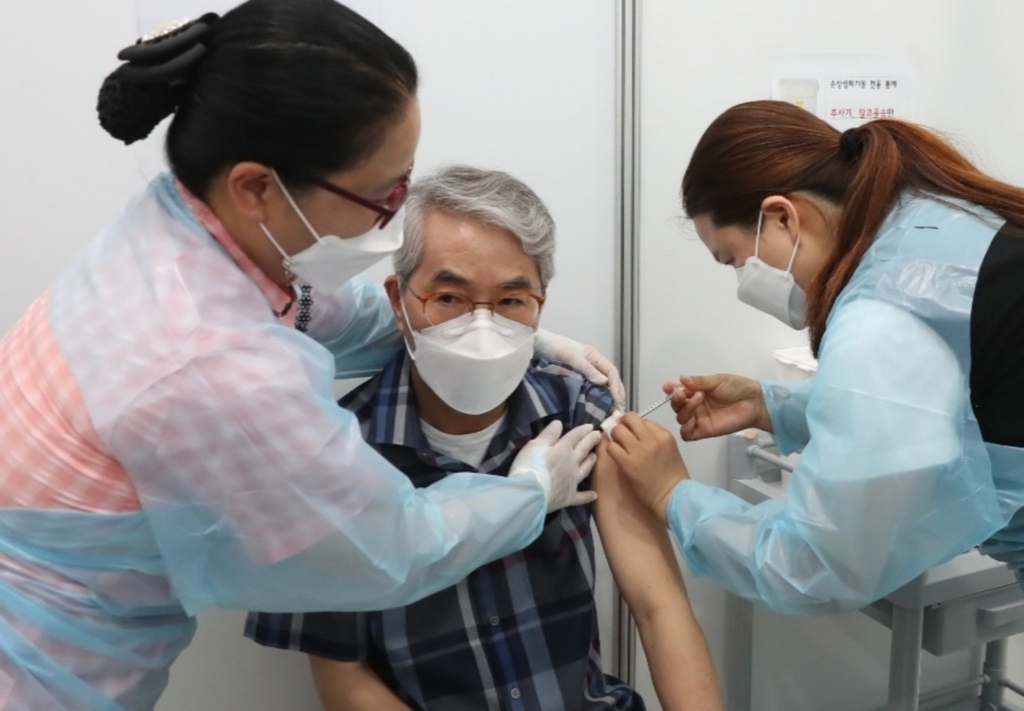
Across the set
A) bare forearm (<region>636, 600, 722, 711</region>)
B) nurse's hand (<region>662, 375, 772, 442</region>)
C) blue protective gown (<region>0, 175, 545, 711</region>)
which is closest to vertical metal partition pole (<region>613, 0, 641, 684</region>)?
nurse's hand (<region>662, 375, 772, 442</region>)

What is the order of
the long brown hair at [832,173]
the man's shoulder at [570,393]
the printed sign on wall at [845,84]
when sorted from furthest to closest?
the printed sign on wall at [845,84], the man's shoulder at [570,393], the long brown hair at [832,173]

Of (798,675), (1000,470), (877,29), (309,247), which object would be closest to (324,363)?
(309,247)

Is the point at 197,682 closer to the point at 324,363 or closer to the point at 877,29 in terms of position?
the point at 324,363

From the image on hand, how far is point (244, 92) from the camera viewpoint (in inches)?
33.5

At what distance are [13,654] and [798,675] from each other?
6.18 feet

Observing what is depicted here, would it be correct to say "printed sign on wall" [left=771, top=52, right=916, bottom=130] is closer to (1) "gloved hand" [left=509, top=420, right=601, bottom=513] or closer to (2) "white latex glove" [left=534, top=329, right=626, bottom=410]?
(2) "white latex glove" [left=534, top=329, right=626, bottom=410]

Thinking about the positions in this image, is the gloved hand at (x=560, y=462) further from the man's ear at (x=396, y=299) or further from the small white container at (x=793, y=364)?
the small white container at (x=793, y=364)

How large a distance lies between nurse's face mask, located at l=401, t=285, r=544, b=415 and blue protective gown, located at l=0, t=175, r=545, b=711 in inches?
10.5

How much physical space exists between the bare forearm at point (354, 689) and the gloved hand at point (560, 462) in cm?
37

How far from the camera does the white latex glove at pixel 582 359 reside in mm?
1453

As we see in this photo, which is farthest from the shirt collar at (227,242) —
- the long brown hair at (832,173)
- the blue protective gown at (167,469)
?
the long brown hair at (832,173)

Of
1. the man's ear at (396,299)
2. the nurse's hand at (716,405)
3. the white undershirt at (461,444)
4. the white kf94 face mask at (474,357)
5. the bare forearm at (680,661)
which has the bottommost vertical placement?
the bare forearm at (680,661)

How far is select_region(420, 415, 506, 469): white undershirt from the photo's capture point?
4.44ft

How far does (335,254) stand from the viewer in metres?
0.98
